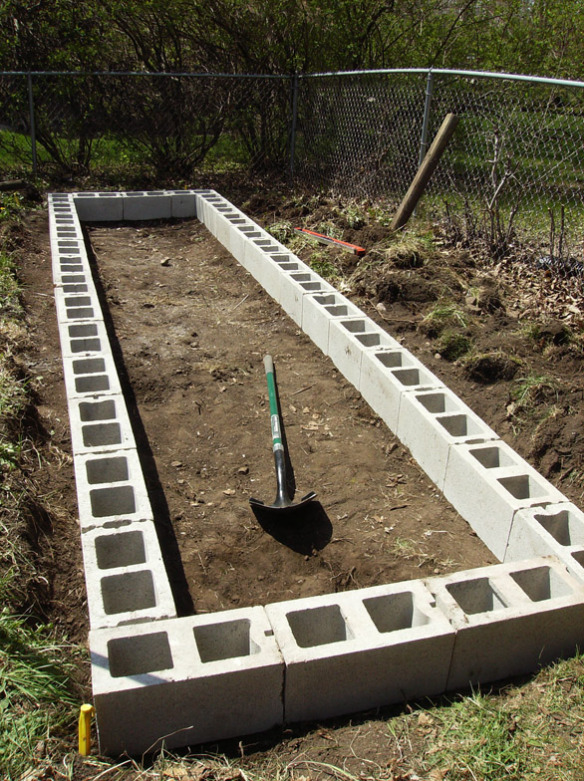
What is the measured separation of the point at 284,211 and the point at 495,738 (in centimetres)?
742

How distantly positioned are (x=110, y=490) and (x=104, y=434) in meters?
0.63

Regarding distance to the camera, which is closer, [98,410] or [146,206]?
[98,410]

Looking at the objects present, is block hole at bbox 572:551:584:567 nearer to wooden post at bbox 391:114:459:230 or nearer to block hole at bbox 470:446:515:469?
block hole at bbox 470:446:515:469

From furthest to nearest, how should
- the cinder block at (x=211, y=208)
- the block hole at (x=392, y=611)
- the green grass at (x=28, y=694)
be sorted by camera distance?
the cinder block at (x=211, y=208) → the block hole at (x=392, y=611) → the green grass at (x=28, y=694)

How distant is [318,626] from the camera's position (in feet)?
9.14

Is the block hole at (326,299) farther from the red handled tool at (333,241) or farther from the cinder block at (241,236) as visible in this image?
the cinder block at (241,236)

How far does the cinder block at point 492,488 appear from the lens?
3426 mm

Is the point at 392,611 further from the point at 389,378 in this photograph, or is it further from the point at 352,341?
the point at 352,341

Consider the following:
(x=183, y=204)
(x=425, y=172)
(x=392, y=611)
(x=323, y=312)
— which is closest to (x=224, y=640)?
(x=392, y=611)

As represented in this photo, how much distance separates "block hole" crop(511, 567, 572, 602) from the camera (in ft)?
9.84

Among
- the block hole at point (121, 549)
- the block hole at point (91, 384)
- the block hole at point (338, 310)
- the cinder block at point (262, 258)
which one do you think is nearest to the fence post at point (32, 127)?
the cinder block at point (262, 258)

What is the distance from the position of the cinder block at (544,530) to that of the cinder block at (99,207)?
7227 millimetres

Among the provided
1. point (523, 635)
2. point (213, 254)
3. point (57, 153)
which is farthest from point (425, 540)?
point (57, 153)

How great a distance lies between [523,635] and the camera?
276 centimetres
